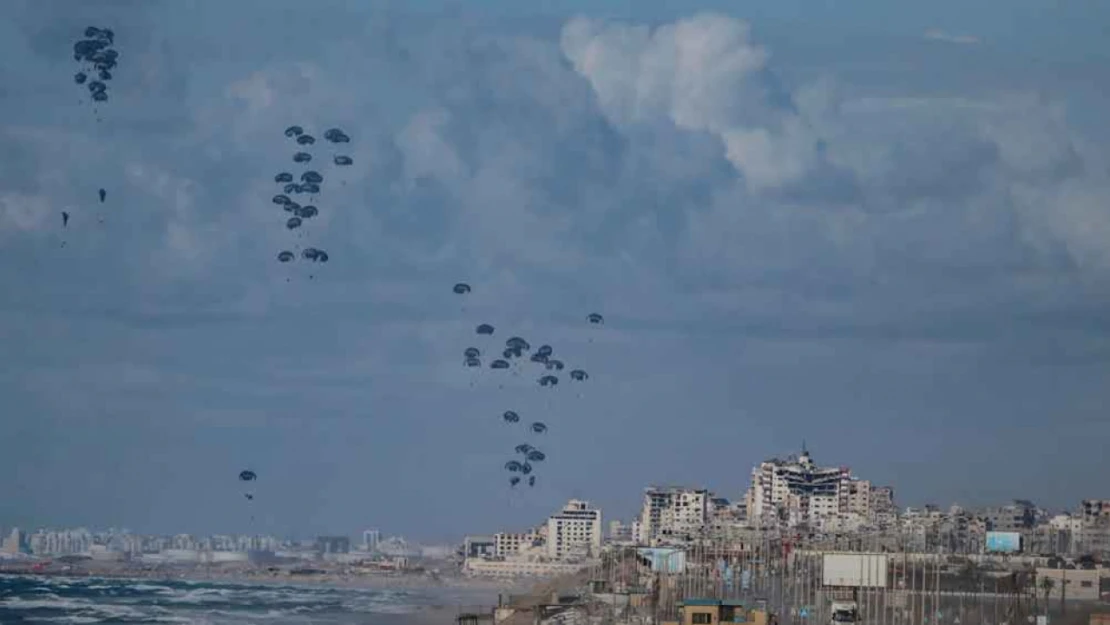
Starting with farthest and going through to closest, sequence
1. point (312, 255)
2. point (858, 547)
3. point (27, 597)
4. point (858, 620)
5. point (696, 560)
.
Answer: point (27, 597) < point (696, 560) < point (858, 547) < point (312, 255) < point (858, 620)

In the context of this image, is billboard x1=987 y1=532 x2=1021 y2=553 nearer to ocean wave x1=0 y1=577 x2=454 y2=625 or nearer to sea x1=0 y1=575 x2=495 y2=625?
sea x1=0 y1=575 x2=495 y2=625

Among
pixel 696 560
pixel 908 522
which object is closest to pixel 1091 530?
pixel 908 522

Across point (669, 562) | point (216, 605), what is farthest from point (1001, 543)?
point (216, 605)

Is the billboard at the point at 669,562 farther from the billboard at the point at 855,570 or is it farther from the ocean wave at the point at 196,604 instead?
the billboard at the point at 855,570

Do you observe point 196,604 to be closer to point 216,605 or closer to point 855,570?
point 216,605

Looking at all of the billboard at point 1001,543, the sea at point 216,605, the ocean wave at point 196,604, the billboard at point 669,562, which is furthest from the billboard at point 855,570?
the ocean wave at point 196,604

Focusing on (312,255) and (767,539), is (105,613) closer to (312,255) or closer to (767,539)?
(767,539)
